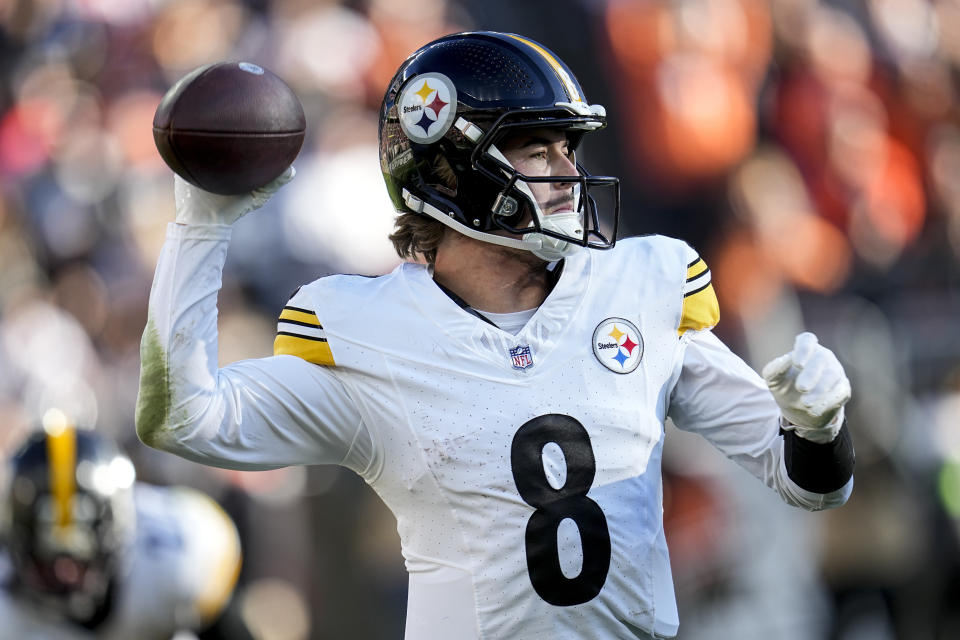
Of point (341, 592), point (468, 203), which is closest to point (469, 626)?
point (468, 203)

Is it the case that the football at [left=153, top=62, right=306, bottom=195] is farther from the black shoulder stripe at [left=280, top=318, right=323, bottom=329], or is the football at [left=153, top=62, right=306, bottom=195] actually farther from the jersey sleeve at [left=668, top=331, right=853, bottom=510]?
the jersey sleeve at [left=668, top=331, right=853, bottom=510]

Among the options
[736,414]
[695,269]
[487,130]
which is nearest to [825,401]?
[736,414]

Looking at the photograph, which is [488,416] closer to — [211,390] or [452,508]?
[452,508]

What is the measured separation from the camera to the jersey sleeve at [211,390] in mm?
2008

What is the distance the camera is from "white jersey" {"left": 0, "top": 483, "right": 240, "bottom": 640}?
3.70 meters

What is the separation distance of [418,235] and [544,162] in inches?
11.7

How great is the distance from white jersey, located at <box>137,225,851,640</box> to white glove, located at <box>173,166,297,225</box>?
27mm

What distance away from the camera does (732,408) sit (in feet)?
7.64

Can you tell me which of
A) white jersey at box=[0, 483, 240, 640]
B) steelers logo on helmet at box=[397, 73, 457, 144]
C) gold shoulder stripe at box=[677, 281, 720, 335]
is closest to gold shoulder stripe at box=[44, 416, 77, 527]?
white jersey at box=[0, 483, 240, 640]

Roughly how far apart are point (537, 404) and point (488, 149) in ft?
1.49

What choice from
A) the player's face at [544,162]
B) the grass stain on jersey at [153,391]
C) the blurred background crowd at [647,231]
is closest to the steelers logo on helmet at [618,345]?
the player's face at [544,162]

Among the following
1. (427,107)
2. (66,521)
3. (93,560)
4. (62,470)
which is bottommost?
(93,560)

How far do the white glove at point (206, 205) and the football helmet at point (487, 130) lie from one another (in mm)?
400

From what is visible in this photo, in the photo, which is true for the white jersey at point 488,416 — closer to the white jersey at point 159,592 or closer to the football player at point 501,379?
the football player at point 501,379
